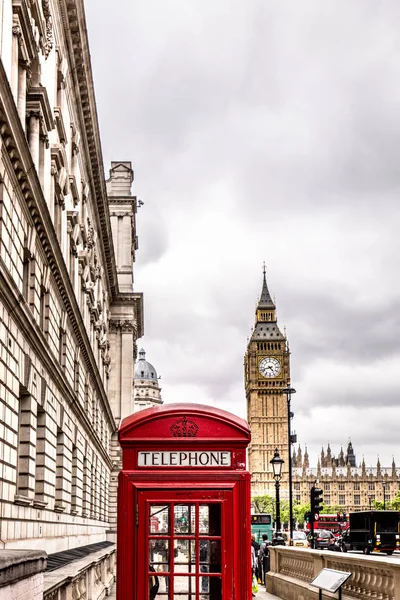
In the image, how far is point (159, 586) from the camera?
9.30 m

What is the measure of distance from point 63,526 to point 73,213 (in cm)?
969

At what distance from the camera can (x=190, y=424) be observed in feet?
31.6

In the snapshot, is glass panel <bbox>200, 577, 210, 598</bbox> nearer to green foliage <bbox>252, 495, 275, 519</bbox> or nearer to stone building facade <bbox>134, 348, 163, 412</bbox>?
stone building facade <bbox>134, 348, 163, 412</bbox>

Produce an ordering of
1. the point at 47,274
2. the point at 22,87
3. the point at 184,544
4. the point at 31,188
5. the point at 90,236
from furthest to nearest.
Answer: the point at 90,236, the point at 47,274, the point at 22,87, the point at 31,188, the point at 184,544

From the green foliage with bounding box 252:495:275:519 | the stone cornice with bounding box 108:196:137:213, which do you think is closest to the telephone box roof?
the stone cornice with bounding box 108:196:137:213

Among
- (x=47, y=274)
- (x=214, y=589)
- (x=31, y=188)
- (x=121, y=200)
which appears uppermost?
(x=121, y=200)

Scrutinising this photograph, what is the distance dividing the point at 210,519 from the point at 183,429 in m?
0.93

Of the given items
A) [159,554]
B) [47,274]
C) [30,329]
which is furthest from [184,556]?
[47,274]

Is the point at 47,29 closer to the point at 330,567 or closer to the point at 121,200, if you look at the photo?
the point at 330,567

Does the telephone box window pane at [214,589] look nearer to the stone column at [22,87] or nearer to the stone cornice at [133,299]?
the stone column at [22,87]

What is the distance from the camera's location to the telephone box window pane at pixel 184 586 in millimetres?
9250

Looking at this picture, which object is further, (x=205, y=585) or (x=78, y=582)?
(x=78, y=582)

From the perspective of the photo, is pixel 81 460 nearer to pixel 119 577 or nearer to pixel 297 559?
pixel 297 559

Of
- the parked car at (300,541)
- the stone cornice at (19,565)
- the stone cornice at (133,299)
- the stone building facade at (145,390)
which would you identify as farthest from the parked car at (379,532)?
the stone building facade at (145,390)
